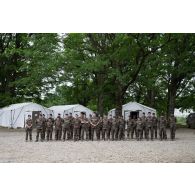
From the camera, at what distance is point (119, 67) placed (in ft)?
60.1

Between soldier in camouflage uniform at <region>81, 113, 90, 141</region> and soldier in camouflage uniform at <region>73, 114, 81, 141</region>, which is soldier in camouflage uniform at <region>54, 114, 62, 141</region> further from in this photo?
soldier in camouflage uniform at <region>81, 113, 90, 141</region>

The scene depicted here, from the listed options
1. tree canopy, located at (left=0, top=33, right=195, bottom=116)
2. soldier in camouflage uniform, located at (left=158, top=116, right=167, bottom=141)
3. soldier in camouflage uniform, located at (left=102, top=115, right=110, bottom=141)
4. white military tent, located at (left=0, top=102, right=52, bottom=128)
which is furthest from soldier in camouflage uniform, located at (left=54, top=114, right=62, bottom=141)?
white military tent, located at (left=0, top=102, right=52, bottom=128)

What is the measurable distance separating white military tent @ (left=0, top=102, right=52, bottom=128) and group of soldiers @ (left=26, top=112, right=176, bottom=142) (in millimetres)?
4268

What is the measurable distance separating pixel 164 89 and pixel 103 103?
452 cm

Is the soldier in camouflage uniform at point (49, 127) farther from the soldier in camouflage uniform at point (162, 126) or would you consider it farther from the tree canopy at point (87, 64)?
the soldier in camouflage uniform at point (162, 126)

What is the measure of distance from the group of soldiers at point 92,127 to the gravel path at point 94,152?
3.80 feet

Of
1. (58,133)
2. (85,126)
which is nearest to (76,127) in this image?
(85,126)

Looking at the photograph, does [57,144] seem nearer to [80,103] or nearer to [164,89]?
[80,103]

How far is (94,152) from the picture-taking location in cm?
1141

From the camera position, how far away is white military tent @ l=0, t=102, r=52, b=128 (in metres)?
20.0

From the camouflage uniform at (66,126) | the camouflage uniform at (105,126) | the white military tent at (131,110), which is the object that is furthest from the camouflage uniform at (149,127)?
the white military tent at (131,110)

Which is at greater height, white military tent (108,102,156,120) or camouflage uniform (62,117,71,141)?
white military tent (108,102,156,120)

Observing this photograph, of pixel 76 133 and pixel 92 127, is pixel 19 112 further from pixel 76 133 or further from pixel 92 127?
pixel 92 127

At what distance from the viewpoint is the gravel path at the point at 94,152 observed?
33.3 ft
